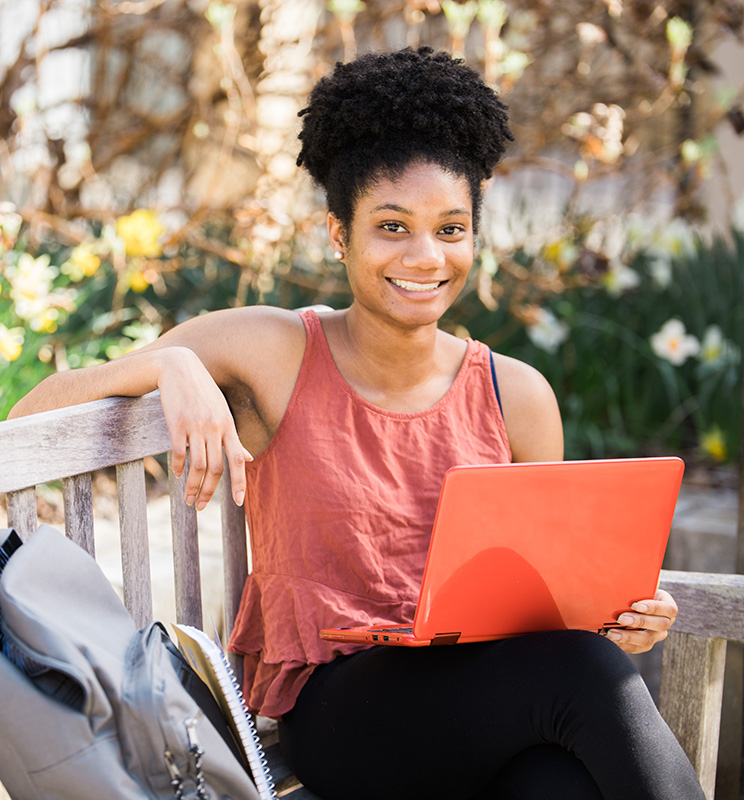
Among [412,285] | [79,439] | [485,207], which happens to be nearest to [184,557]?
[79,439]

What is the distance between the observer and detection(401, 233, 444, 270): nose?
5.19 feet

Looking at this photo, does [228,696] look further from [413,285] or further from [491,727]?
[413,285]

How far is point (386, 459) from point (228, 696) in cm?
57

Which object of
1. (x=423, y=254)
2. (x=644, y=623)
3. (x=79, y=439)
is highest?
(x=423, y=254)

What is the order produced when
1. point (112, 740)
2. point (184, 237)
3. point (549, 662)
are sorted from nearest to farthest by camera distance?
point (112, 740) → point (549, 662) → point (184, 237)

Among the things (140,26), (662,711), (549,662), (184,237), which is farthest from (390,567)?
(140,26)

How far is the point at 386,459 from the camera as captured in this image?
5.41 ft

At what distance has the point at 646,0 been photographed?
3639 mm

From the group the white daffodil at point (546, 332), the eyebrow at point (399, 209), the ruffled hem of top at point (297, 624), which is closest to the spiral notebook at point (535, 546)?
the ruffled hem of top at point (297, 624)

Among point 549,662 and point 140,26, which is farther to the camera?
point 140,26

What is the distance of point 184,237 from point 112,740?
2.53m

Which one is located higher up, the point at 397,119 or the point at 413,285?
the point at 397,119

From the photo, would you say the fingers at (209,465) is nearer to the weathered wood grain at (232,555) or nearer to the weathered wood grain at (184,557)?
the weathered wood grain at (184,557)

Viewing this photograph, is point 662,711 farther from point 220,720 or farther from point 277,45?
point 277,45
